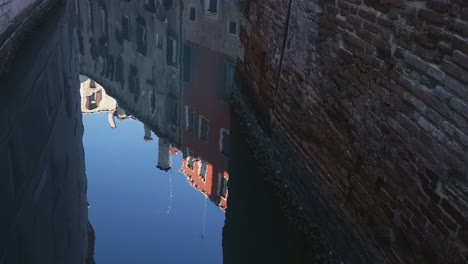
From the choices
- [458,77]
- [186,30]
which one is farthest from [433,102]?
[186,30]

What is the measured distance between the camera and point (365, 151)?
3.77m

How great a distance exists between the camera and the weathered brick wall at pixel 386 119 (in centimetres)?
271

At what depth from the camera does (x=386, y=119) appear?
3.43 meters

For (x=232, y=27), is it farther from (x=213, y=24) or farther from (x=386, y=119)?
(x=386, y=119)

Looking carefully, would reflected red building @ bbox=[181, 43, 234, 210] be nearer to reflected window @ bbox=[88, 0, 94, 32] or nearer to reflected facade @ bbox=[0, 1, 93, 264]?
reflected facade @ bbox=[0, 1, 93, 264]

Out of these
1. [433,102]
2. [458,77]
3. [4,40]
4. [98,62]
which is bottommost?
[98,62]

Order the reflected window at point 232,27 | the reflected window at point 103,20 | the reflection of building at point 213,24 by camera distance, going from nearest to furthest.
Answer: the reflection of building at point 213,24
the reflected window at point 232,27
the reflected window at point 103,20

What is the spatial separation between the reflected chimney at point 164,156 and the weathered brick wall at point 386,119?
2.94 m

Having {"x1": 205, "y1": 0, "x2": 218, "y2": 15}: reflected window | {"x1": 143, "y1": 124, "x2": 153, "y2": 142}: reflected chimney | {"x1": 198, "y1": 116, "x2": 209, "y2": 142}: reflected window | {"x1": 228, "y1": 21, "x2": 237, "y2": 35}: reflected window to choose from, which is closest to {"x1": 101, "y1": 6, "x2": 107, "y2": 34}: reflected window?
{"x1": 205, "y1": 0, "x2": 218, "y2": 15}: reflected window

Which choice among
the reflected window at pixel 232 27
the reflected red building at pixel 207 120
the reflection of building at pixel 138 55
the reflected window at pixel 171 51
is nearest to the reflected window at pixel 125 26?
the reflection of building at pixel 138 55

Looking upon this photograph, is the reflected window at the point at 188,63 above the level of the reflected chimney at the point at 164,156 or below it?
below

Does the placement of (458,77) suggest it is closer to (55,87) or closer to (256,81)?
(256,81)

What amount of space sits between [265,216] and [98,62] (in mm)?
11560

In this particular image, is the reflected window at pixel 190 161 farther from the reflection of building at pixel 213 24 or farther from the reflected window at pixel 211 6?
the reflected window at pixel 211 6
